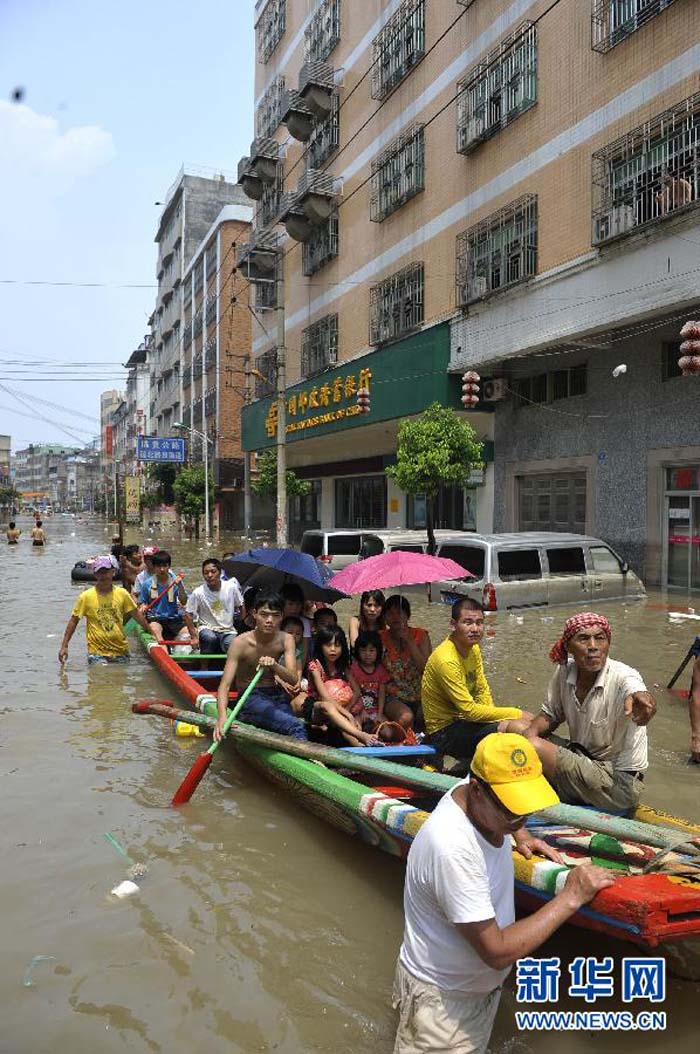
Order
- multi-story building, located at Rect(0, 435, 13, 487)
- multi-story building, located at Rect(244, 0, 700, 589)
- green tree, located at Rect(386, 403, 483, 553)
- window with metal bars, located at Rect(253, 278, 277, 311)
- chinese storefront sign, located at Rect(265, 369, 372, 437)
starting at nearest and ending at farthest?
1. multi-story building, located at Rect(244, 0, 700, 589)
2. green tree, located at Rect(386, 403, 483, 553)
3. chinese storefront sign, located at Rect(265, 369, 372, 437)
4. window with metal bars, located at Rect(253, 278, 277, 311)
5. multi-story building, located at Rect(0, 435, 13, 487)

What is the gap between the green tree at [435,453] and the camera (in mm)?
17797

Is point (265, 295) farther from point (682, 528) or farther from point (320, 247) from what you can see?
point (682, 528)

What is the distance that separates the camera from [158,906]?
173 inches

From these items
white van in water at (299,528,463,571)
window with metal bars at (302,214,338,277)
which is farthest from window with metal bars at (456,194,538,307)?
window with metal bars at (302,214,338,277)

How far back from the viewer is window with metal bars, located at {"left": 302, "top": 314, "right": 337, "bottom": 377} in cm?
2917

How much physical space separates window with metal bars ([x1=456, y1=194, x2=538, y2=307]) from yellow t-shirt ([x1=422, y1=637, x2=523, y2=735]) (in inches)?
569

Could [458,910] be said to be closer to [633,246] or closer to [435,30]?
[633,246]

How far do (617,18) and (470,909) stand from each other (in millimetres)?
17983

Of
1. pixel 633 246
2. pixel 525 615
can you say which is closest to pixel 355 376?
pixel 633 246

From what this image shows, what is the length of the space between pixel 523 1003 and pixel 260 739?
9.10 feet

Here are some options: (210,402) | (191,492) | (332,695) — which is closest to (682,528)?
(332,695)

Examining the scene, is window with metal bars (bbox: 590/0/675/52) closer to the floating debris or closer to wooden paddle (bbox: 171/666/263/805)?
wooden paddle (bbox: 171/666/263/805)

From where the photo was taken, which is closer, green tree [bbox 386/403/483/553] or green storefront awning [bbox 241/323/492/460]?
green tree [bbox 386/403/483/553]

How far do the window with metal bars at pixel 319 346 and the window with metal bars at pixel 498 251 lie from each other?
8.75m
